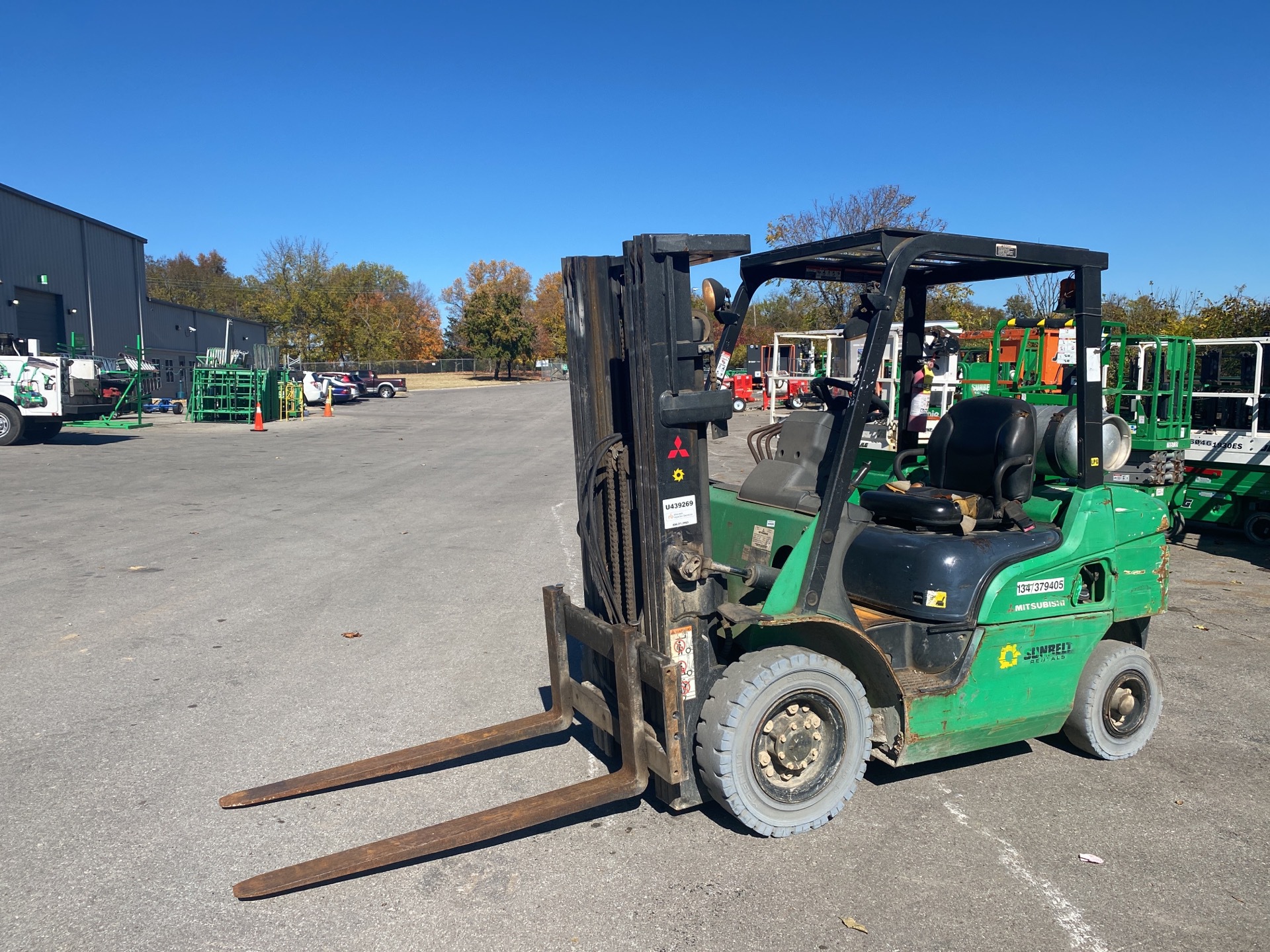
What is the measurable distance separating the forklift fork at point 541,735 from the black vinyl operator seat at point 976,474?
1635mm

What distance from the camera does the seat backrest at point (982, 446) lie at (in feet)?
16.0

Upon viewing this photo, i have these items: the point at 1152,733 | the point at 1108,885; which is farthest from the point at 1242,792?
the point at 1108,885

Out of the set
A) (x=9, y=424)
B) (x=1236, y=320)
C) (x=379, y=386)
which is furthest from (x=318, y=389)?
(x=1236, y=320)

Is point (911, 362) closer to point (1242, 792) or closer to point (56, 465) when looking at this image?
point (1242, 792)

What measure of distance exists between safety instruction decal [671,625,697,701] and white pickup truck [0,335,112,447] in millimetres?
23305

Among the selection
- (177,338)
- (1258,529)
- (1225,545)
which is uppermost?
(177,338)

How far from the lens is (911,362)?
559cm

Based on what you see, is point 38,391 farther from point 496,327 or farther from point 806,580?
point 496,327

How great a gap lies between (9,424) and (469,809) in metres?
22.7

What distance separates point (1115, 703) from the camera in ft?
16.5

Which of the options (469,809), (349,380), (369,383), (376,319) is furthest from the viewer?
(376,319)

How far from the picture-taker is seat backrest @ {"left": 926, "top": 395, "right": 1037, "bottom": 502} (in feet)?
16.0

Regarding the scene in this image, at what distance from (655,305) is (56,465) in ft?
58.9

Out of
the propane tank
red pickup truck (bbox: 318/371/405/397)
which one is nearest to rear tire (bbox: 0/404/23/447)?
the propane tank
